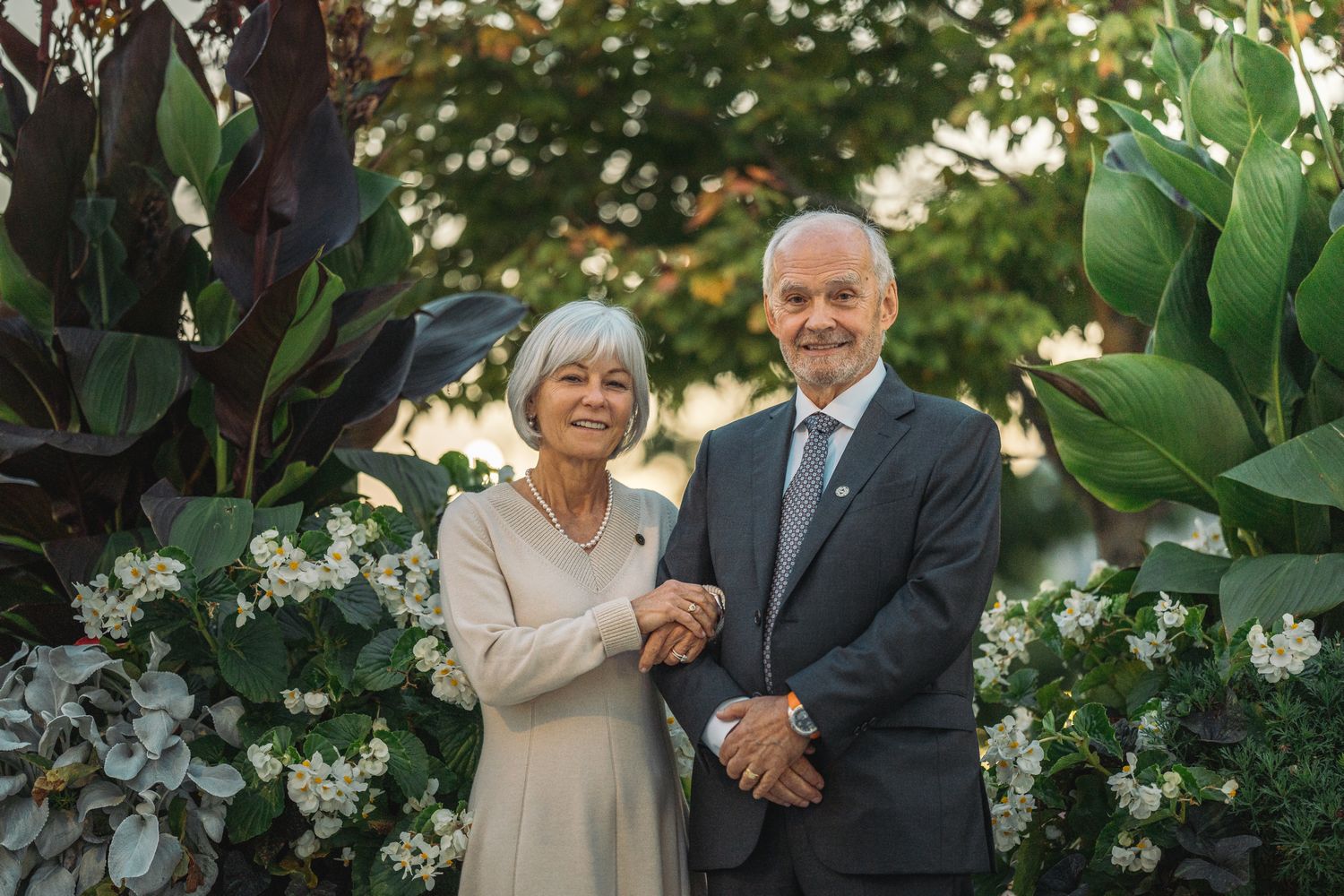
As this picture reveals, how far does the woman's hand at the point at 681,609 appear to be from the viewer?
218 centimetres

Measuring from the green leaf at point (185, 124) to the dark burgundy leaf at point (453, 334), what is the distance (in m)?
0.67

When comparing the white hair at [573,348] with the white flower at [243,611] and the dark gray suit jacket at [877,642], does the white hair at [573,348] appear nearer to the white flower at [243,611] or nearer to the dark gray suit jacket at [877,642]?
the dark gray suit jacket at [877,642]

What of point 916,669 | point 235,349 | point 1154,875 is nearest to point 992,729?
point 1154,875

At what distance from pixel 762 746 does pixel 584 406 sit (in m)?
0.69

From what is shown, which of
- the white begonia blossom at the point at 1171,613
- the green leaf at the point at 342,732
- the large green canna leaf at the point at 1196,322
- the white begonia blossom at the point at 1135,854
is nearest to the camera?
the white begonia blossom at the point at 1135,854

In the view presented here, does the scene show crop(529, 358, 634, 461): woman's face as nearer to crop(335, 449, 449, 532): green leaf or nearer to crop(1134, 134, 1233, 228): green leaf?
crop(335, 449, 449, 532): green leaf

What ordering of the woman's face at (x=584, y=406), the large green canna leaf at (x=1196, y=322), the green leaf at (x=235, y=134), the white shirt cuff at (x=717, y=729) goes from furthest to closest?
1. the green leaf at (x=235, y=134)
2. the large green canna leaf at (x=1196, y=322)
3. the woman's face at (x=584, y=406)
4. the white shirt cuff at (x=717, y=729)

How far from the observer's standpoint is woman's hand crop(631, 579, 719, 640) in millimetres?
2184

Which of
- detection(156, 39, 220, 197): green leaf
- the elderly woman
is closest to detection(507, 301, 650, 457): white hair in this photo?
the elderly woman

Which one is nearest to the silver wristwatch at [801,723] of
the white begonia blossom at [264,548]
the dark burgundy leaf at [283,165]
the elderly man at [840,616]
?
the elderly man at [840,616]

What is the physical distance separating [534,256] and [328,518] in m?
3.39

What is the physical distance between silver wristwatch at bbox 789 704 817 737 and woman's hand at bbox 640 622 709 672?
223 millimetres

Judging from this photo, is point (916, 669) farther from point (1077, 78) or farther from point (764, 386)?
point (764, 386)

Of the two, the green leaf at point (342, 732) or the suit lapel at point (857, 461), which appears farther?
the green leaf at point (342, 732)
